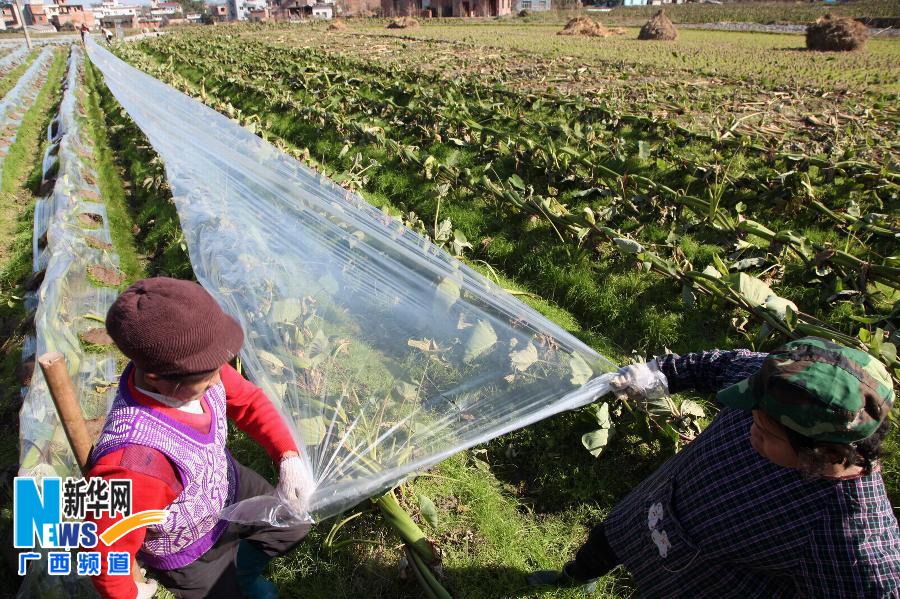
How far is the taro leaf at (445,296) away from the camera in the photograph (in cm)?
245

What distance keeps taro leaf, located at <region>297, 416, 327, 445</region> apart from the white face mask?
42 centimetres

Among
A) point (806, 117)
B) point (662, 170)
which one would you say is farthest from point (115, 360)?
point (806, 117)

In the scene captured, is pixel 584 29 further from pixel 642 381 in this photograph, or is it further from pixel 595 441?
pixel 642 381

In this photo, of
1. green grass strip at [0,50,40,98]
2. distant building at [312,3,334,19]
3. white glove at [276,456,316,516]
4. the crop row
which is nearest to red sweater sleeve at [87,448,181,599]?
white glove at [276,456,316,516]

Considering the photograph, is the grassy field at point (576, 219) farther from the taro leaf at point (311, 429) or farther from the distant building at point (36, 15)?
the distant building at point (36, 15)

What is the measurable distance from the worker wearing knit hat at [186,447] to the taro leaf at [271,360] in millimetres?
375

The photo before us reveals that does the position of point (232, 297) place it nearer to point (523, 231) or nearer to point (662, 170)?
point (523, 231)

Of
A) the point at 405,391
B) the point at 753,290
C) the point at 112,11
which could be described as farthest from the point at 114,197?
the point at 112,11

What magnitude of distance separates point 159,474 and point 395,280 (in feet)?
4.68

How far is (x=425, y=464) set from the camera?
5.98ft

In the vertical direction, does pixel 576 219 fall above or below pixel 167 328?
below

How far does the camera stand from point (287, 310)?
2.50 m

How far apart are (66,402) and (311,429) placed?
29.6 inches

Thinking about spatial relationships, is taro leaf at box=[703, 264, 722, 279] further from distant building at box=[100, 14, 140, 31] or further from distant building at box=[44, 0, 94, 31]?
distant building at box=[44, 0, 94, 31]
